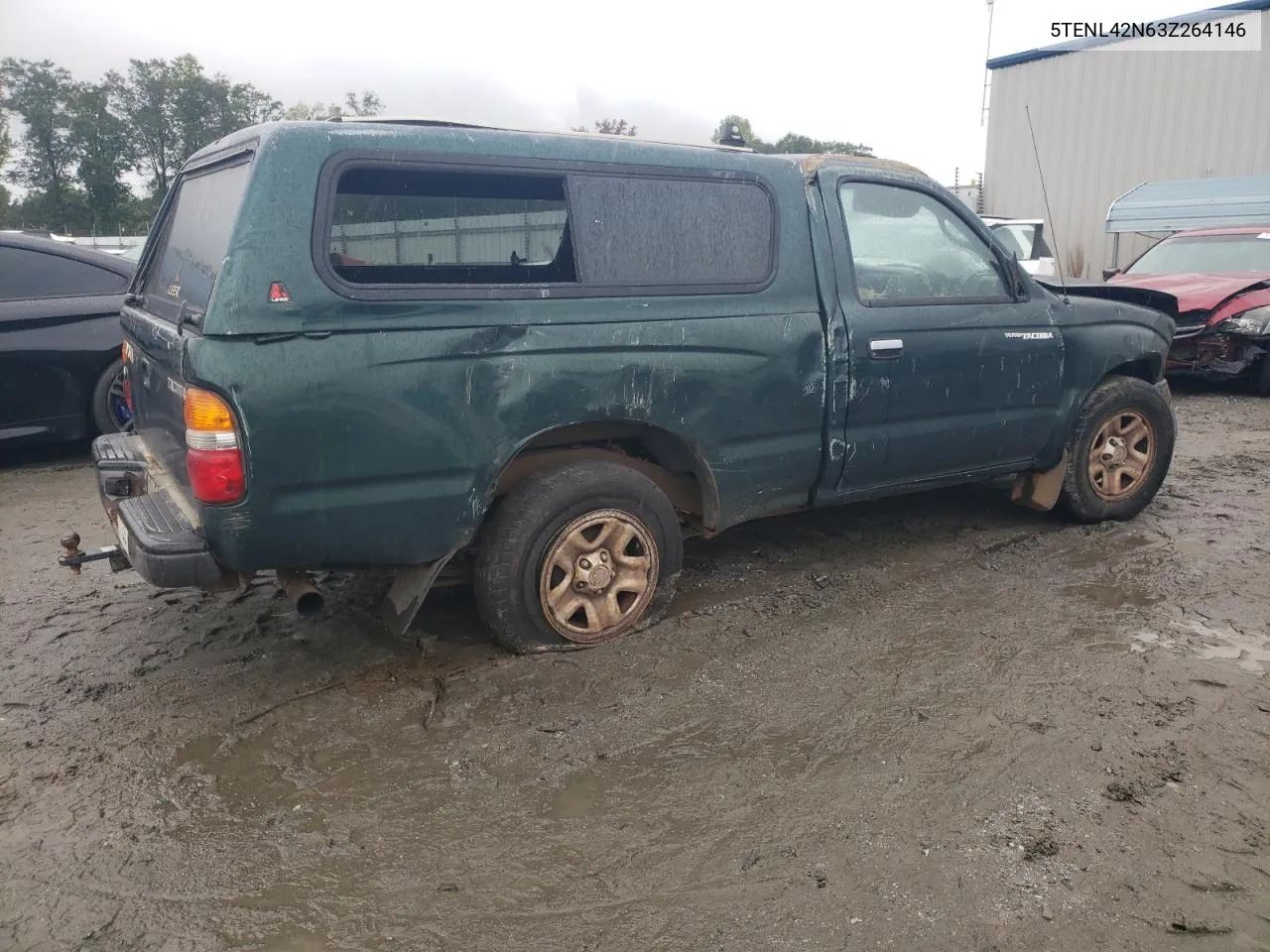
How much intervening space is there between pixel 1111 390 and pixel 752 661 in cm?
257

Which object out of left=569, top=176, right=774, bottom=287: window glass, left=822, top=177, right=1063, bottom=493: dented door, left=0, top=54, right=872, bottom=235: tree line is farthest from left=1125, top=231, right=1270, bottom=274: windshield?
left=0, top=54, right=872, bottom=235: tree line

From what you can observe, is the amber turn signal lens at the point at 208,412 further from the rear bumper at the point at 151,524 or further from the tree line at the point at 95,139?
the tree line at the point at 95,139

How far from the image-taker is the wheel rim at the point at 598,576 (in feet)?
11.4

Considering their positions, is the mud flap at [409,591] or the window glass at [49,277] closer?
the mud flap at [409,591]

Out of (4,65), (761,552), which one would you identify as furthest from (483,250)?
(4,65)

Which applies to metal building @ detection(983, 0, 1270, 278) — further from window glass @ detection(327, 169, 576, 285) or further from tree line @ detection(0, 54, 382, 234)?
tree line @ detection(0, 54, 382, 234)

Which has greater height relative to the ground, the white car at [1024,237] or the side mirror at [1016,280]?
the white car at [1024,237]

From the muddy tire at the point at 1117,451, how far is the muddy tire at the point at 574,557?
7.66 feet

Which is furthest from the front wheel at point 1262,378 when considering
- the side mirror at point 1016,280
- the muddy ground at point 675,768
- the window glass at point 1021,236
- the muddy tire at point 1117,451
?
the side mirror at point 1016,280

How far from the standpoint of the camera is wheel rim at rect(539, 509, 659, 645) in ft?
11.4

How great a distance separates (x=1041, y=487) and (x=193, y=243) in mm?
4005

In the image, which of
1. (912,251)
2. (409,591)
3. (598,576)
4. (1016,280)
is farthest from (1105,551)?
(409,591)

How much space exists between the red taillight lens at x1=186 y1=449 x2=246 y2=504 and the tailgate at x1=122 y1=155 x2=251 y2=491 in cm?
22

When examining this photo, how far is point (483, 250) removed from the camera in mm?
3234
